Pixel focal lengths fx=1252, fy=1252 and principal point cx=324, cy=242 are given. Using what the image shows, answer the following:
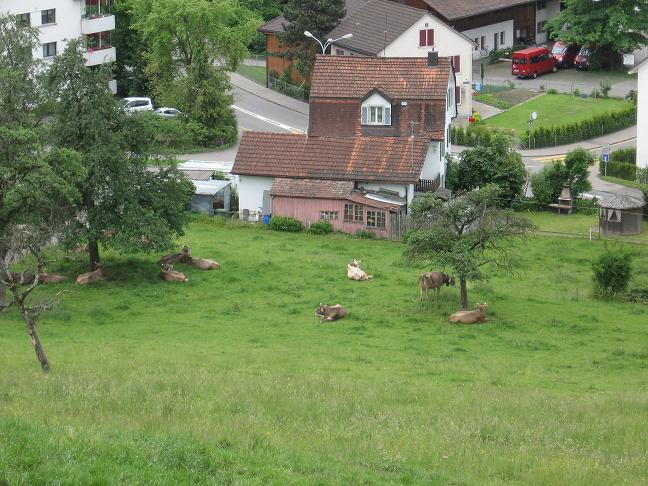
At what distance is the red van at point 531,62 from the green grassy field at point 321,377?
1471 inches

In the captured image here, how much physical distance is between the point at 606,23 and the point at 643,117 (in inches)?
891

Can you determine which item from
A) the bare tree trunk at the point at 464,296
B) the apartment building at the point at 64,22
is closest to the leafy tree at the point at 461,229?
the bare tree trunk at the point at 464,296

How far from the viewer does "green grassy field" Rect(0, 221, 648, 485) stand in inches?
1007

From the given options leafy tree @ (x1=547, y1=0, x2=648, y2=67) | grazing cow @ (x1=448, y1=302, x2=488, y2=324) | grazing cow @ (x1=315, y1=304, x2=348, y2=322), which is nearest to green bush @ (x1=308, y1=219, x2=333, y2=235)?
grazing cow @ (x1=315, y1=304, x2=348, y2=322)

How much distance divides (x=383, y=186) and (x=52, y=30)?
1278 inches

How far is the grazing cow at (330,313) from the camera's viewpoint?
47.9 m

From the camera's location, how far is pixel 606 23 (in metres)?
95.9

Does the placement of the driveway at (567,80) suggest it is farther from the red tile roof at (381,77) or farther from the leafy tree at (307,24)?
the red tile roof at (381,77)

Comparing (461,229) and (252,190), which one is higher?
(252,190)

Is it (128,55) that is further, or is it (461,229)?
(128,55)

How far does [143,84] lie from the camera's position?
3612 inches

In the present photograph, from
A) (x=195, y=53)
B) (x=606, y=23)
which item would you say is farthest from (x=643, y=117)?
(x=195, y=53)

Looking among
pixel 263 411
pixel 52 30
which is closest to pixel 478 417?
pixel 263 411

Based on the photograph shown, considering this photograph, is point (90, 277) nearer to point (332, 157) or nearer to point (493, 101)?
point (332, 157)
